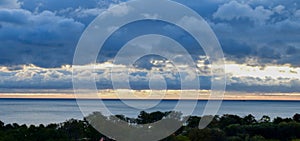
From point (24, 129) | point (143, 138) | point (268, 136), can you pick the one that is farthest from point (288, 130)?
point (24, 129)

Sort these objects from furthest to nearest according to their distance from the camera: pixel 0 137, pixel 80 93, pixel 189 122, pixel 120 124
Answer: pixel 189 122
pixel 120 124
pixel 0 137
pixel 80 93

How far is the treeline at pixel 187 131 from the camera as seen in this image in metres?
28.0

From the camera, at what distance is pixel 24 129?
28562 millimetres

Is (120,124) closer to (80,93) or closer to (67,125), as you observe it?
(67,125)

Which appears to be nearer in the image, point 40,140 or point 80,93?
point 80,93

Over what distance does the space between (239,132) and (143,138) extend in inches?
267

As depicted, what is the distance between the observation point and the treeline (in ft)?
91.8

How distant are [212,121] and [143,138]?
7610mm

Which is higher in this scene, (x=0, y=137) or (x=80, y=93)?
(x=80, y=93)

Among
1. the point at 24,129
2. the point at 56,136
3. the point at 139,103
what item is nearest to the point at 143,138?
the point at 139,103

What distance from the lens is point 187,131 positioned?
3097 centimetres

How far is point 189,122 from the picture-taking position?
34719mm

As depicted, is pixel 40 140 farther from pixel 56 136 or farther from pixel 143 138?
pixel 143 138

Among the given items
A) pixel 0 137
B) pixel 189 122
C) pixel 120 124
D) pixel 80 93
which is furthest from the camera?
pixel 189 122
